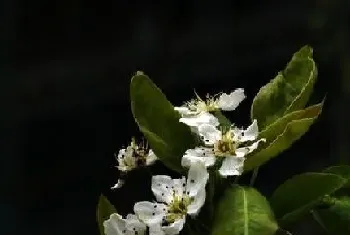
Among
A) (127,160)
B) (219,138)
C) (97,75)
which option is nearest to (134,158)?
(127,160)

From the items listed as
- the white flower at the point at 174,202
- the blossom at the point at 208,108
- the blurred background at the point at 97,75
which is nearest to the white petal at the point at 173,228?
the white flower at the point at 174,202

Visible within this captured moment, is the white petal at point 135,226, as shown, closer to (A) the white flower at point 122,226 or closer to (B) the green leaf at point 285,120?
(A) the white flower at point 122,226

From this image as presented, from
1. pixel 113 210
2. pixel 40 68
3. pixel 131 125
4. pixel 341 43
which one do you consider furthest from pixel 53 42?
pixel 113 210

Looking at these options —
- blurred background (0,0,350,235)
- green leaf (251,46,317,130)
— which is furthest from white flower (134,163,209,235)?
blurred background (0,0,350,235)

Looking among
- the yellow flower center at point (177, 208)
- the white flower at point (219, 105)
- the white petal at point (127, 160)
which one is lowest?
the yellow flower center at point (177, 208)

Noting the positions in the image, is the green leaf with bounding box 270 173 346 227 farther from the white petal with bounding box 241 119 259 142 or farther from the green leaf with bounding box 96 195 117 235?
the green leaf with bounding box 96 195 117 235
